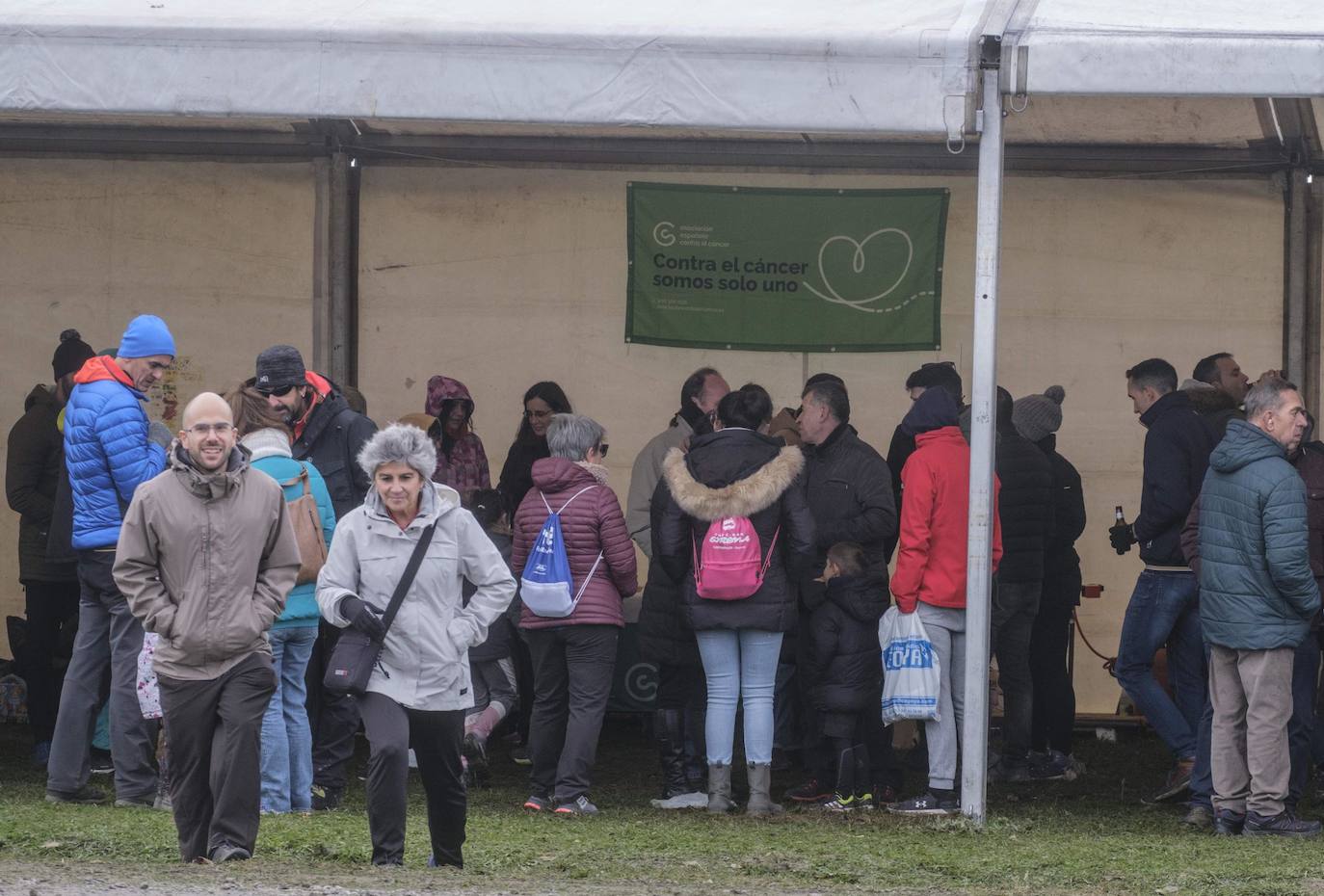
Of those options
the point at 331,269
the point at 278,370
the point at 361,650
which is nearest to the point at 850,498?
the point at 278,370

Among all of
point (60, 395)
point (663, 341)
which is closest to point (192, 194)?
point (60, 395)

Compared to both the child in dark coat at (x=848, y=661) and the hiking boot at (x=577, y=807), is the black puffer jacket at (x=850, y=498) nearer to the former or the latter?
the child in dark coat at (x=848, y=661)

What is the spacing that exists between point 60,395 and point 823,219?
13.0ft

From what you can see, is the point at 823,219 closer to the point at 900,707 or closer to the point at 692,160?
the point at 692,160

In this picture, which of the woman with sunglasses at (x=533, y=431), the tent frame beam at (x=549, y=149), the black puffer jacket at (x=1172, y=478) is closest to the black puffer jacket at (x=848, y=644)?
the black puffer jacket at (x=1172, y=478)

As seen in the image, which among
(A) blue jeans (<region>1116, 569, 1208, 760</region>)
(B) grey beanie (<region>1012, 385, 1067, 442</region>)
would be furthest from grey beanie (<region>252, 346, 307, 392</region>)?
(A) blue jeans (<region>1116, 569, 1208, 760</region>)

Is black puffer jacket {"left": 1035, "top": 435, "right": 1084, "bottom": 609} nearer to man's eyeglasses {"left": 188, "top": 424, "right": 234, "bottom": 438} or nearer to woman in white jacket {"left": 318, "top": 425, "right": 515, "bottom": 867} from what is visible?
woman in white jacket {"left": 318, "top": 425, "right": 515, "bottom": 867}

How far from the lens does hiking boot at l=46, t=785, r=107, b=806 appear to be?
6.92 metres

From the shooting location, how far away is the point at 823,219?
9695mm

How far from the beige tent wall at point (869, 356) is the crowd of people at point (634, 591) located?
0.99 metres

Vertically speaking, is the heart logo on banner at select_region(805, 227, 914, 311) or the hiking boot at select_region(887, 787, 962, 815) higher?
the heart logo on banner at select_region(805, 227, 914, 311)

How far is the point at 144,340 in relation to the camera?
6.70m

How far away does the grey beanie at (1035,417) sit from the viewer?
834 cm

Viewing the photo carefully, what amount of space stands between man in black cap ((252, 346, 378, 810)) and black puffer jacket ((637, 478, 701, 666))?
1.22 m
